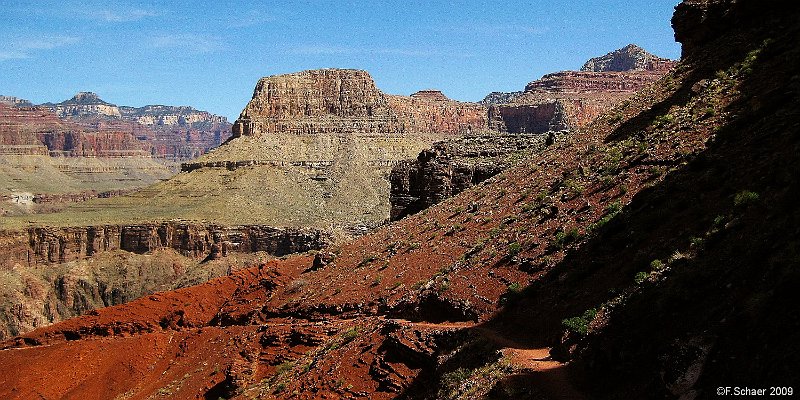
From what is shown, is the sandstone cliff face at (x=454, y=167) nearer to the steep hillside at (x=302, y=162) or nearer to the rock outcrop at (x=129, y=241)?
the steep hillside at (x=302, y=162)

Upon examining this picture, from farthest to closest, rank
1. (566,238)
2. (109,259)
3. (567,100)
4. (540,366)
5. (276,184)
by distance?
1. (567,100)
2. (276,184)
3. (109,259)
4. (566,238)
5. (540,366)

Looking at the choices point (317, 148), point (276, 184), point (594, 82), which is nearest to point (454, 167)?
point (276, 184)

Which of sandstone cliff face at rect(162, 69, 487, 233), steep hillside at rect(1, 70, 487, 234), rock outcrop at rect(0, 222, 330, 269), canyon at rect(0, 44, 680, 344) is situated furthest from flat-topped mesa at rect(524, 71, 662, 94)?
rock outcrop at rect(0, 222, 330, 269)

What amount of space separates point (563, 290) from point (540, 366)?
341 centimetres

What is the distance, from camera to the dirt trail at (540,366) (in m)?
12.9

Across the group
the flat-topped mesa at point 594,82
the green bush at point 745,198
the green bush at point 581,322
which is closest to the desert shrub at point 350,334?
the green bush at point 581,322

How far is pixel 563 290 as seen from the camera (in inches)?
684

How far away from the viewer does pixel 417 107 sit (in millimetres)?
163875

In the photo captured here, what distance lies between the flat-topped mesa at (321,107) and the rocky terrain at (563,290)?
346 feet

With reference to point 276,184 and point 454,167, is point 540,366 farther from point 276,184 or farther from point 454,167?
point 276,184

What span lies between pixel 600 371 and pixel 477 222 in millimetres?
14496

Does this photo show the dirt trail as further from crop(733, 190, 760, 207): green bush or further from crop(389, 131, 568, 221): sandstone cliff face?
crop(389, 131, 568, 221): sandstone cliff face

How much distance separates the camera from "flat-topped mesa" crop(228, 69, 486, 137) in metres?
138

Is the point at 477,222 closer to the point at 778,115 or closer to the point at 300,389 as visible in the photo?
the point at 300,389
